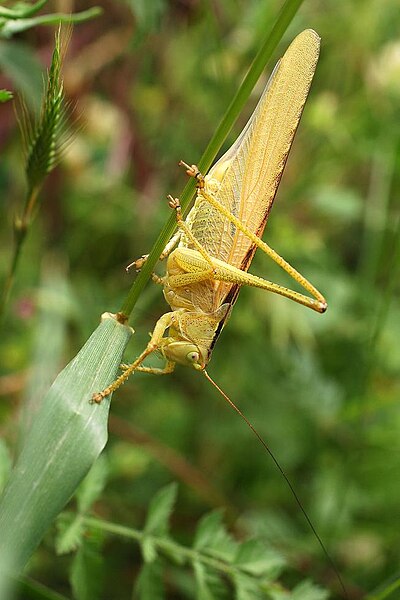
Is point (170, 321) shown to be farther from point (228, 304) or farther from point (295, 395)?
point (295, 395)

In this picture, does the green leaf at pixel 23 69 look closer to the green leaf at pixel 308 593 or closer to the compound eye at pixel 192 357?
the compound eye at pixel 192 357

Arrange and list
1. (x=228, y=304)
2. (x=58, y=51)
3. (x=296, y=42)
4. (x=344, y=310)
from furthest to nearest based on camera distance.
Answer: (x=344, y=310), (x=228, y=304), (x=296, y=42), (x=58, y=51)

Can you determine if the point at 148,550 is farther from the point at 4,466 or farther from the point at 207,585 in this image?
the point at 4,466

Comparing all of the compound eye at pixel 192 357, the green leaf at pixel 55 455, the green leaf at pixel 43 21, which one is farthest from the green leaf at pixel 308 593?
the green leaf at pixel 43 21

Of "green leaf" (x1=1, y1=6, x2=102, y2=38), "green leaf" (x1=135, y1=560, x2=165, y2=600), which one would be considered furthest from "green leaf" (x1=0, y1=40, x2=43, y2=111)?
"green leaf" (x1=135, y1=560, x2=165, y2=600)

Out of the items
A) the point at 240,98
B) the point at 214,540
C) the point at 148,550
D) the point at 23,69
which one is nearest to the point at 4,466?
the point at 148,550

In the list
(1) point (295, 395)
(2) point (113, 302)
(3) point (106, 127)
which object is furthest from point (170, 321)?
(3) point (106, 127)
